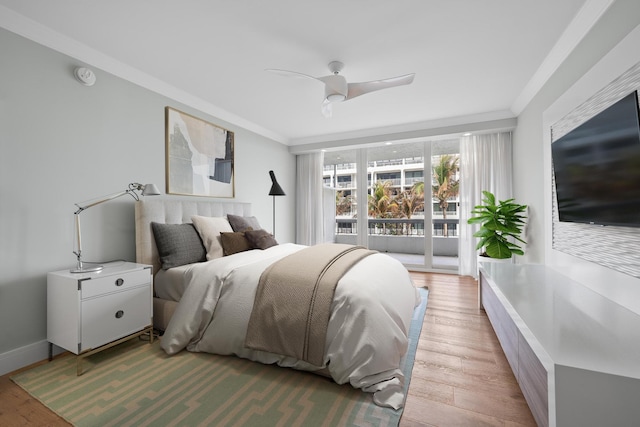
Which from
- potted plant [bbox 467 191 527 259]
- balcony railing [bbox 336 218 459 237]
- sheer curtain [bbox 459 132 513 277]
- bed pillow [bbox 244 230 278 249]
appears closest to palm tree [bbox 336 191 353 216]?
balcony railing [bbox 336 218 459 237]

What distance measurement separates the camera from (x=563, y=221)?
2361 mm

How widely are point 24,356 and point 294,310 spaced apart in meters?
1.93

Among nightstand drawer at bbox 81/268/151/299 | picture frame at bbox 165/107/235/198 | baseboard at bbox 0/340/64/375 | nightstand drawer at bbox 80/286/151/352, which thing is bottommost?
baseboard at bbox 0/340/64/375

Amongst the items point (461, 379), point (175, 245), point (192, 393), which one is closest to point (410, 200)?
point (461, 379)

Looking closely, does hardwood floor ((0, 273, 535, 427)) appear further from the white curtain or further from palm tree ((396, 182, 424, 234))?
the white curtain

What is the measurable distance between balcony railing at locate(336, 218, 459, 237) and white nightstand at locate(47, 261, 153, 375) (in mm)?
3756

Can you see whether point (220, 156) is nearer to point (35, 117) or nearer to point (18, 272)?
point (35, 117)

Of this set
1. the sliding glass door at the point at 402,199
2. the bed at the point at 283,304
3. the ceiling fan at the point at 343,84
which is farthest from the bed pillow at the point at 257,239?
the sliding glass door at the point at 402,199

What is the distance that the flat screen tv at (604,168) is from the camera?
1.47m

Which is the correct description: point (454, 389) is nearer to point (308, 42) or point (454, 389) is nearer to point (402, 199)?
point (308, 42)

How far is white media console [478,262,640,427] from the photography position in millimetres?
984

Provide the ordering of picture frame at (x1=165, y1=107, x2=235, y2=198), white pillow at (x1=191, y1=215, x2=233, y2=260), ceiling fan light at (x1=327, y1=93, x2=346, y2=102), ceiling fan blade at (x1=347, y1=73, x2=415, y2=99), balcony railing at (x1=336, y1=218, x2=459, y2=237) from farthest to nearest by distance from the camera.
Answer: balcony railing at (x1=336, y1=218, x2=459, y2=237) < picture frame at (x1=165, y1=107, x2=235, y2=198) < white pillow at (x1=191, y1=215, x2=233, y2=260) < ceiling fan light at (x1=327, y1=93, x2=346, y2=102) < ceiling fan blade at (x1=347, y1=73, x2=415, y2=99)

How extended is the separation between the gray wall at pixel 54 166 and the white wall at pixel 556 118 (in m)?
3.71

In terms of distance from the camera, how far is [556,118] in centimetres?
254
